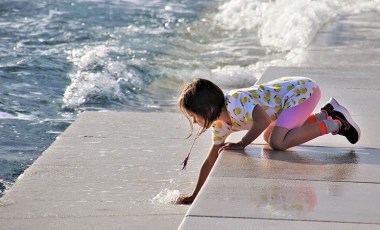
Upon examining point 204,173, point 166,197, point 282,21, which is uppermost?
point 204,173

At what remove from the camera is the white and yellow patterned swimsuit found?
20.1ft

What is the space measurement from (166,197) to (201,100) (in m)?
0.71

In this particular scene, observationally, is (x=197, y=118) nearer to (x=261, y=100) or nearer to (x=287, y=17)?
(x=261, y=100)

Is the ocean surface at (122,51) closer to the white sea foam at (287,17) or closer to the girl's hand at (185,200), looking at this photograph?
the white sea foam at (287,17)

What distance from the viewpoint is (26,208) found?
6.11 meters

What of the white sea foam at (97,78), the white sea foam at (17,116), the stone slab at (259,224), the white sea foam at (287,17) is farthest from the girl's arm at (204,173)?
the white sea foam at (287,17)

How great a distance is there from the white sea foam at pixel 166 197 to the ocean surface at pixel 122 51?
2cm

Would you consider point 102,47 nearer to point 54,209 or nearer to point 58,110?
point 58,110

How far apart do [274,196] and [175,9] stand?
49.4 ft

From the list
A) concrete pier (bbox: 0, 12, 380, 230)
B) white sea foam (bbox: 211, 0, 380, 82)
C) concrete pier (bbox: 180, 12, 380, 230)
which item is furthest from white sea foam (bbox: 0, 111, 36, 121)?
concrete pier (bbox: 180, 12, 380, 230)

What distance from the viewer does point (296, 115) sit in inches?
249

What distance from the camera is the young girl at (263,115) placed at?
6.03 meters

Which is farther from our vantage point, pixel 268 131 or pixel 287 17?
pixel 287 17

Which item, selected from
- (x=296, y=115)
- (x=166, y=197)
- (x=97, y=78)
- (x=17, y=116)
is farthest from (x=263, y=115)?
(x=97, y=78)
